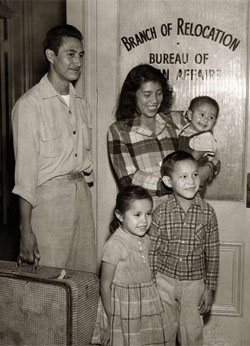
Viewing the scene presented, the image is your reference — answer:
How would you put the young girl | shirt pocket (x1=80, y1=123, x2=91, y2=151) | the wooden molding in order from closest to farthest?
the young girl
shirt pocket (x1=80, y1=123, x2=91, y2=151)
the wooden molding

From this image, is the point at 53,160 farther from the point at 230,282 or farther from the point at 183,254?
the point at 230,282

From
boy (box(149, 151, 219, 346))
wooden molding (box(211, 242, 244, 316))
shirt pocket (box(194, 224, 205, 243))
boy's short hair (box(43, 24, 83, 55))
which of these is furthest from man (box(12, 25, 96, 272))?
wooden molding (box(211, 242, 244, 316))

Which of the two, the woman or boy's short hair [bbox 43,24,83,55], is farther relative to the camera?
boy's short hair [bbox 43,24,83,55]

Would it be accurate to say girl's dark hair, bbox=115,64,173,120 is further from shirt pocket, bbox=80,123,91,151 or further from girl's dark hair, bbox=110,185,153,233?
girl's dark hair, bbox=110,185,153,233

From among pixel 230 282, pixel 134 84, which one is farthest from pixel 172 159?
pixel 230 282

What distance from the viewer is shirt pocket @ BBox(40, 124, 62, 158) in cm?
263

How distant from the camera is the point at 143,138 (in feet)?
8.48

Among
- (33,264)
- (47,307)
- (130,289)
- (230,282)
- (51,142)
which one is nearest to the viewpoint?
(47,307)

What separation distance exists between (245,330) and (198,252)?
104cm

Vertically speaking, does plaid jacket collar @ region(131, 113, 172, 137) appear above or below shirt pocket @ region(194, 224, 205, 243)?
above

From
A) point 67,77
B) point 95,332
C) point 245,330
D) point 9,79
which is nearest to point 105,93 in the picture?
point 67,77

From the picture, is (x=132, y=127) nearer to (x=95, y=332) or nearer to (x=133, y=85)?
(x=133, y=85)

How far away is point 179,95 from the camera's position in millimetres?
3107

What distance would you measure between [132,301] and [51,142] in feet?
2.75
